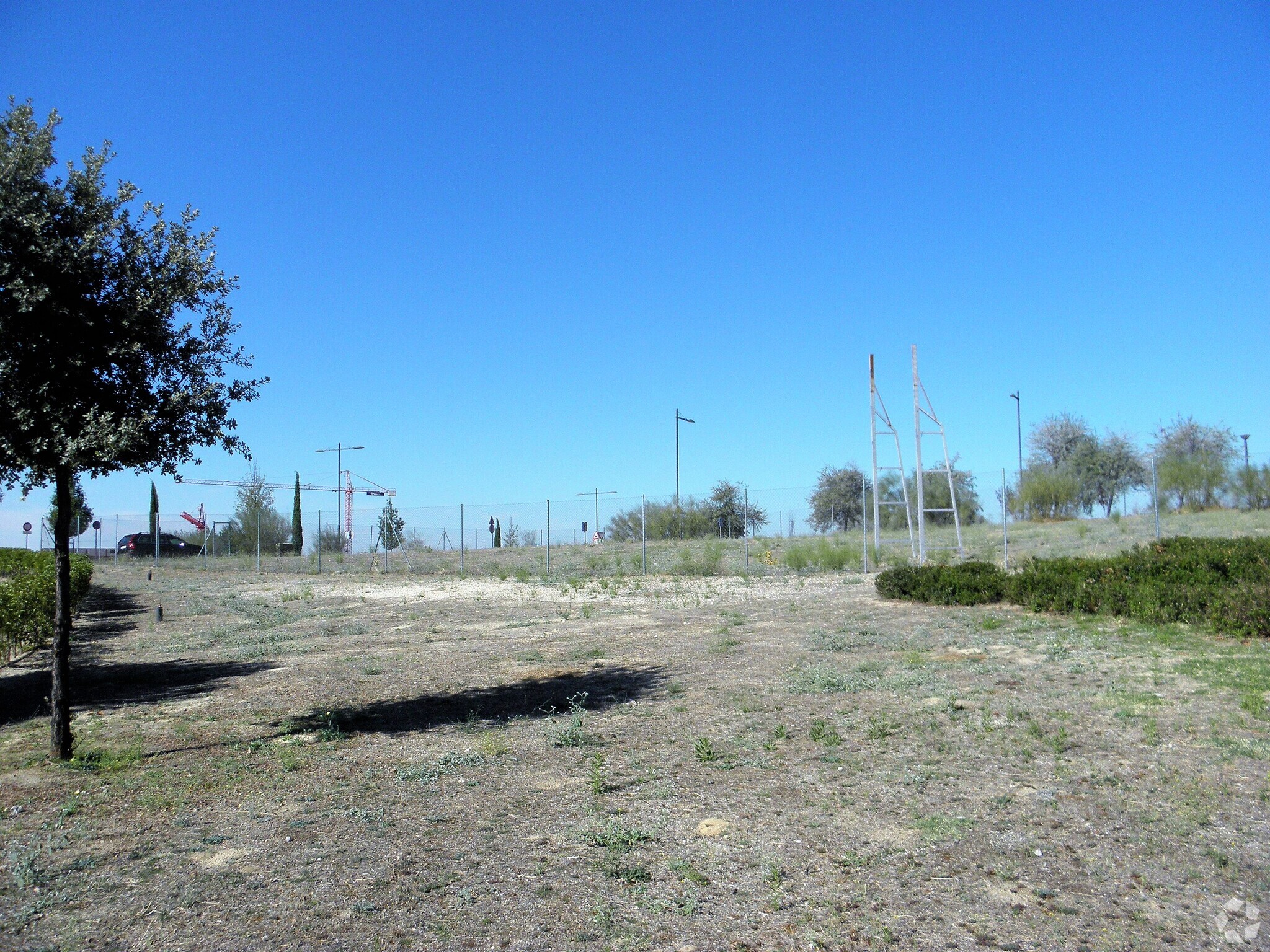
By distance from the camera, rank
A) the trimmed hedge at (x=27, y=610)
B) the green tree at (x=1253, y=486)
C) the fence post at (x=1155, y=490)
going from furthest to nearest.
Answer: the green tree at (x=1253, y=486) < the fence post at (x=1155, y=490) < the trimmed hedge at (x=27, y=610)

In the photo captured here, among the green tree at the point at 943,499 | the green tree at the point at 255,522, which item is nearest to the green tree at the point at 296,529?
the green tree at the point at 255,522

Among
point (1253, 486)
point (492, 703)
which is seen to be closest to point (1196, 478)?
point (1253, 486)

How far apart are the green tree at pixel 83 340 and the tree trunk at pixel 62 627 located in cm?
1

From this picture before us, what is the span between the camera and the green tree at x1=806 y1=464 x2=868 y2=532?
142 ft

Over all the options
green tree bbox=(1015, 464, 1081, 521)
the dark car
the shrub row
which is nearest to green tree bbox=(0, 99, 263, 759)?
the shrub row

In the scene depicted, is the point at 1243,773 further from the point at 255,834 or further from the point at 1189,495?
the point at 1189,495

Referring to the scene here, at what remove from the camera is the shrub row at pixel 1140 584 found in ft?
33.7

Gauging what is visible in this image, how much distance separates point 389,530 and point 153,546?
21.4m

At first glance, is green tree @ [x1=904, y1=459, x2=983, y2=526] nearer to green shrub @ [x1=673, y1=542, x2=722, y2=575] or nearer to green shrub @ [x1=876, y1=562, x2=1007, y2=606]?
green shrub @ [x1=673, y1=542, x2=722, y2=575]

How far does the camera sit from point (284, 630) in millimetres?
14930

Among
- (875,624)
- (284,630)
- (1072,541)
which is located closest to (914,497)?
(1072,541)

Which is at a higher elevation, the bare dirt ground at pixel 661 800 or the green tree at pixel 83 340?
the green tree at pixel 83 340

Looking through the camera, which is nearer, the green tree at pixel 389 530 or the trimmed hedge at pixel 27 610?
the trimmed hedge at pixel 27 610

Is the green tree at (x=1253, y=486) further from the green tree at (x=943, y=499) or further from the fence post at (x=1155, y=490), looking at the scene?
the green tree at (x=943, y=499)
